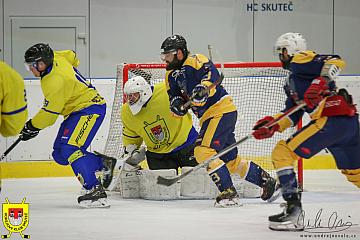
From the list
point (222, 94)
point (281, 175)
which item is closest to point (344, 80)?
point (222, 94)

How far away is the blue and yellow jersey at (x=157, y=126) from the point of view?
5863 millimetres

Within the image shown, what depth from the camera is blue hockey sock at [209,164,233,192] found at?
5250 mm

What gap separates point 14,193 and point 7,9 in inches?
168

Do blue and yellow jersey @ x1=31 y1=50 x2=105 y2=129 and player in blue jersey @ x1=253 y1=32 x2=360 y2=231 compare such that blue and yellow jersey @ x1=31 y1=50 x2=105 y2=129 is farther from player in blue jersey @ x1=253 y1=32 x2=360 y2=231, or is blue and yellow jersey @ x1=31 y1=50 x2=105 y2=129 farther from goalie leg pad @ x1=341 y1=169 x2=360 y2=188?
goalie leg pad @ x1=341 y1=169 x2=360 y2=188

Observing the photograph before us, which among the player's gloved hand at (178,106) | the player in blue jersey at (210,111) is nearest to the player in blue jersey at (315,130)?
the player in blue jersey at (210,111)

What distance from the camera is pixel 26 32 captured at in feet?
32.7

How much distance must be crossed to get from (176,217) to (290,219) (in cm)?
93

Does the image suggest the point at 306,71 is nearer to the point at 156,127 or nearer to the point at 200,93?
the point at 200,93

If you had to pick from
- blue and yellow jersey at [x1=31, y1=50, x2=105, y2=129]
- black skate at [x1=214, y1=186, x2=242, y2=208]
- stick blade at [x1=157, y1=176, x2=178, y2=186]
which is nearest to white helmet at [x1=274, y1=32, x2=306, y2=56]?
black skate at [x1=214, y1=186, x2=242, y2=208]

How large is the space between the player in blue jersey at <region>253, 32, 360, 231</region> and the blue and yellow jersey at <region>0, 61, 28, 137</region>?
137cm

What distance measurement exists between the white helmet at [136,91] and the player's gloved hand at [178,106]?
396mm

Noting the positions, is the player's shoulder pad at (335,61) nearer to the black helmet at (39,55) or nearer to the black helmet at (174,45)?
the black helmet at (174,45)

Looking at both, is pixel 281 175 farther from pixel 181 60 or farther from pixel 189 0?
pixel 189 0
